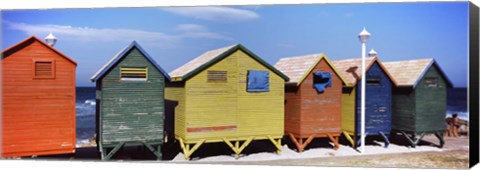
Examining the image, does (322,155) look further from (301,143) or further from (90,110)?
(90,110)

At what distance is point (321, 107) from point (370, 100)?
9.62 feet

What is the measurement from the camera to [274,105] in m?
21.9

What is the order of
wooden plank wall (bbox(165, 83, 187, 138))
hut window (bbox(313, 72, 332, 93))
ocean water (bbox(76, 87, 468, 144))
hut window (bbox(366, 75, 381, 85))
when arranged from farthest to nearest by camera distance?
hut window (bbox(366, 75, 381, 85)) → hut window (bbox(313, 72, 332, 93)) → wooden plank wall (bbox(165, 83, 187, 138)) → ocean water (bbox(76, 87, 468, 144))

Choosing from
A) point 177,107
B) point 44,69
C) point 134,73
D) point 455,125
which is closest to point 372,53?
point 455,125

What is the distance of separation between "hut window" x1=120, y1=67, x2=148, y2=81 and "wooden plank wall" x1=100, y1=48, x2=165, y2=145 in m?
0.14

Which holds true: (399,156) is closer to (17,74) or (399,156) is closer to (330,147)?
(330,147)

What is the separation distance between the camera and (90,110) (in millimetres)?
69500

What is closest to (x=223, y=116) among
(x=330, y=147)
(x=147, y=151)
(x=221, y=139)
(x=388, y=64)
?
(x=221, y=139)

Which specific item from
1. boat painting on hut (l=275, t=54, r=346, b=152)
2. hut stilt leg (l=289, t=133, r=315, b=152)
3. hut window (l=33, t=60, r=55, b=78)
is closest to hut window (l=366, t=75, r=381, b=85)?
boat painting on hut (l=275, t=54, r=346, b=152)

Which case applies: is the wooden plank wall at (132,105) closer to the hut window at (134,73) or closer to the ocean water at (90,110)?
the hut window at (134,73)

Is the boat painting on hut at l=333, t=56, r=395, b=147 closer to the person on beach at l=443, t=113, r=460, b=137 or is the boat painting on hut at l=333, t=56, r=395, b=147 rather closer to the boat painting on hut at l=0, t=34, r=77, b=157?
the person on beach at l=443, t=113, r=460, b=137

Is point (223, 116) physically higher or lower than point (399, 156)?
higher

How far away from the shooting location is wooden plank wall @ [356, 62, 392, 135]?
2369 cm

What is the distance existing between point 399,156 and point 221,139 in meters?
8.78
